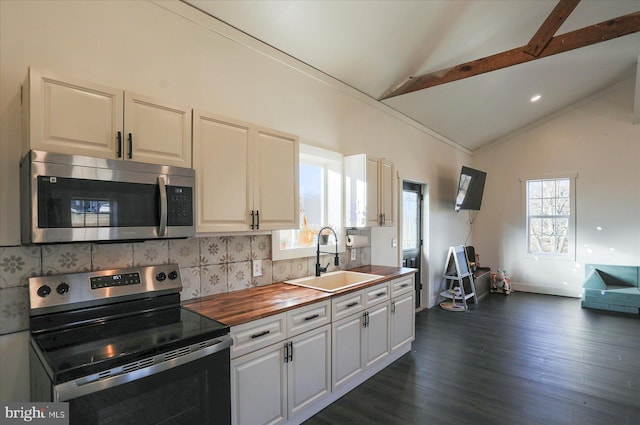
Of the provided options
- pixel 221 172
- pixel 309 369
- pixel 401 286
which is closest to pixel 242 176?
pixel 221 172

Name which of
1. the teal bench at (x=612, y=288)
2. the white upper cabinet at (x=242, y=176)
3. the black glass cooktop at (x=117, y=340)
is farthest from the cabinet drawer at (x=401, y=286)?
the teal bench at (x=612, y=288)

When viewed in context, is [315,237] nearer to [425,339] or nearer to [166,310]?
[166,310]

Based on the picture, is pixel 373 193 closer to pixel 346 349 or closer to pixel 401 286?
pixel 401 286

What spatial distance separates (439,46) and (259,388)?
3561mm

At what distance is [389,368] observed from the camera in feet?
10.5

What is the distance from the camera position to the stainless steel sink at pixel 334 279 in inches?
117

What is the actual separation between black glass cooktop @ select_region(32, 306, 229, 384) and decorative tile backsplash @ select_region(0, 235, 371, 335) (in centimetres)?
29

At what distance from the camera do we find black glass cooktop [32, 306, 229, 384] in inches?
47.3

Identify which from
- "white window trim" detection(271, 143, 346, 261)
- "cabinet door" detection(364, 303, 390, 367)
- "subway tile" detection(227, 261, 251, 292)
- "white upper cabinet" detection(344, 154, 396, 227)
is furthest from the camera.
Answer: "white upper cabinet" detection(344, 154, 396, 227)

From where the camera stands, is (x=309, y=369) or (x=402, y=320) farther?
(x=402, y=320)

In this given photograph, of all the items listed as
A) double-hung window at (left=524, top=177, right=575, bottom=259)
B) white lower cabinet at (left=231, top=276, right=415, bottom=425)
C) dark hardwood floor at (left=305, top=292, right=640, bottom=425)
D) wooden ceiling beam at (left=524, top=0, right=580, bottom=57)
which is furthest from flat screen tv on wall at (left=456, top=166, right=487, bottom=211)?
white lower cabinet at (left=231, top=276, right=415, bottom=425)

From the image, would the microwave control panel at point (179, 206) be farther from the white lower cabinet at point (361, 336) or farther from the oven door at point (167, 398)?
the white lower cabinet at point (361, 336)

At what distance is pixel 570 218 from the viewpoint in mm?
6176

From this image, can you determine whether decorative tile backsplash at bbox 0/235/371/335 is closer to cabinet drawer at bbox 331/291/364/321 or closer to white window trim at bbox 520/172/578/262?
cabinet drawer at bbox 331/291/364/321
